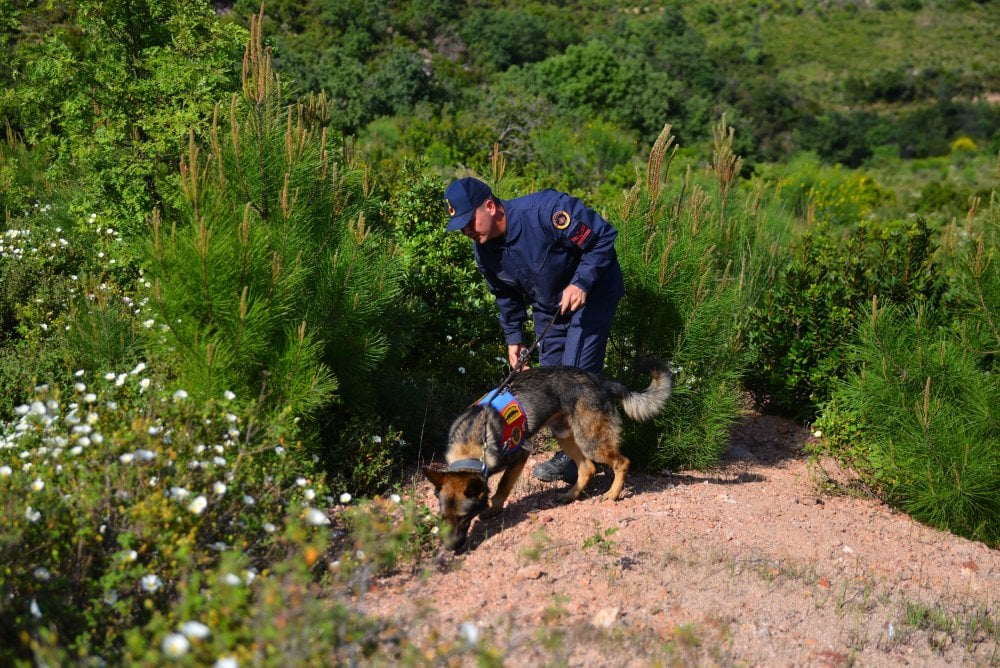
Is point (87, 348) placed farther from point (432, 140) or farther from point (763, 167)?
point (763, 167)

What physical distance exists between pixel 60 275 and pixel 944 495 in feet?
20.7

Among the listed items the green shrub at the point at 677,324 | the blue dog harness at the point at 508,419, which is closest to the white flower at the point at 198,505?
the blue dog harness at the point at 508,419

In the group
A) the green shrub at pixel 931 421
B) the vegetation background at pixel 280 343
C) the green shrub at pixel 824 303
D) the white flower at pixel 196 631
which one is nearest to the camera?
the white flower at pixel 196 631

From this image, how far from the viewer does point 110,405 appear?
12.8 feet

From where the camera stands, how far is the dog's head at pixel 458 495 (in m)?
4.29

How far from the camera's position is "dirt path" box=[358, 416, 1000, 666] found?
3.62 meters

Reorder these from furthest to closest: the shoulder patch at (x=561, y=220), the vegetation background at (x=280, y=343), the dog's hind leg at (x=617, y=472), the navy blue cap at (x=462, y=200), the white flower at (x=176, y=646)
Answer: the dog's hind leg at (x=617, y=472) < the shoulder patch at (x=561, y=220) < the navy blue cap at (x=462, y=200) < the vegetation background at (x=280, y=343) < the white flower at (x=176, y=646)

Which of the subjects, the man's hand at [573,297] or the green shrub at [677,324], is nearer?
the man's hand at [573,297]

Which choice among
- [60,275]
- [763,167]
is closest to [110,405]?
[60,275]

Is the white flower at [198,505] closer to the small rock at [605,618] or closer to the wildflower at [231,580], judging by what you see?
the wildflower at [231,580]

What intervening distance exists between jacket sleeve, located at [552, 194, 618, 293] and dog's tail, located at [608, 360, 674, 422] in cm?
61

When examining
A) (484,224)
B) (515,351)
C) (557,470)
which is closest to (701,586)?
(557,470)

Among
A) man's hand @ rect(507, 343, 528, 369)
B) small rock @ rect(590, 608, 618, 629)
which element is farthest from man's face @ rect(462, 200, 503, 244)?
small rock @ rect(590, 608, 618, 629)

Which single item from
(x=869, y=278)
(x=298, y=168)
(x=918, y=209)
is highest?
(x=298, y=168)
